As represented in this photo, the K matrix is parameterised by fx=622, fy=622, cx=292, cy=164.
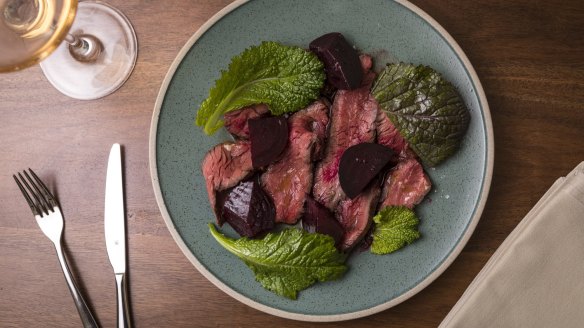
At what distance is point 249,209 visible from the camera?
6.23 feet

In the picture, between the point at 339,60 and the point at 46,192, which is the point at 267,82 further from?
the point at 46,192

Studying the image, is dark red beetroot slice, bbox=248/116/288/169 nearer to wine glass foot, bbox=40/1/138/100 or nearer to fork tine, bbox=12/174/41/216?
wine glass foot, bbox=40/1/138/100

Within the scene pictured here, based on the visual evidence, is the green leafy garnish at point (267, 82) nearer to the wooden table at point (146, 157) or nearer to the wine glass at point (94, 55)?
the wooden table at point (146, 157)

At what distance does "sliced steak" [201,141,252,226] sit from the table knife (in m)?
0.33

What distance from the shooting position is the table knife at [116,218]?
6.79 feet

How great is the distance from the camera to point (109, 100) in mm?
2129

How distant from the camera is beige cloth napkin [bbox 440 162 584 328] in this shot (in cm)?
184

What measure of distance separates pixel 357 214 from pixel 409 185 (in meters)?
0.18

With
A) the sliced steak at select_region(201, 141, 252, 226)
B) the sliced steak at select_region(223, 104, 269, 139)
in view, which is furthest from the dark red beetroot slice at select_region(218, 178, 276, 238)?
the sliced steak at select_region(223, 104, 269, 139)

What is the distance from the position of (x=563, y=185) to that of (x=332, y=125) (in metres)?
0.71

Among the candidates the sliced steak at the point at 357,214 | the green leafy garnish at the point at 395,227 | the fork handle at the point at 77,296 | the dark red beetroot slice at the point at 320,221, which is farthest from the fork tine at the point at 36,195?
the green leafy garnish at the point at 395,227

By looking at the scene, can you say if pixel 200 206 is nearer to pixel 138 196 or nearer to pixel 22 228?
pixel 138 196

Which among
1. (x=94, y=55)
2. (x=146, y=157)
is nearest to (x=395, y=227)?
(x=146, y=157)

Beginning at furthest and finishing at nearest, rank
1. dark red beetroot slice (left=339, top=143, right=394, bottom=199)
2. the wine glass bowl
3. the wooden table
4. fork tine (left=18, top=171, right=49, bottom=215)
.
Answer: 1. fork tine (left=18, top=171, right=49, bottom=215)
2. the wooden table
3. dark red beetroot slice (left=339, top=143, right=394, bottom=199)
4. the wine glass bowl
